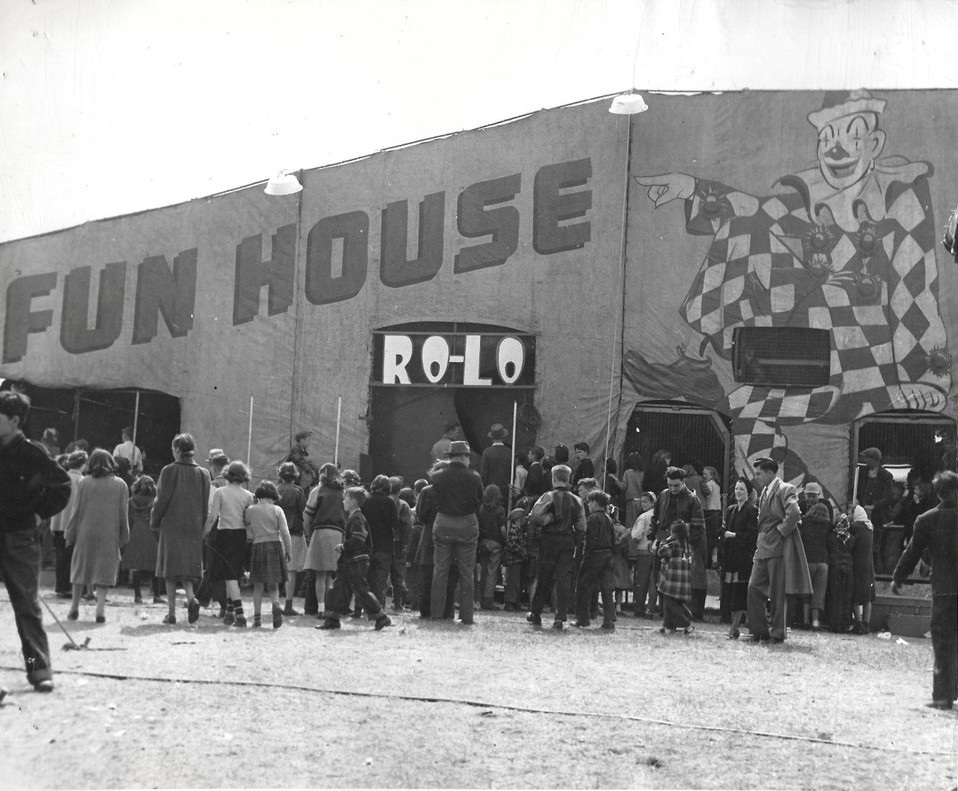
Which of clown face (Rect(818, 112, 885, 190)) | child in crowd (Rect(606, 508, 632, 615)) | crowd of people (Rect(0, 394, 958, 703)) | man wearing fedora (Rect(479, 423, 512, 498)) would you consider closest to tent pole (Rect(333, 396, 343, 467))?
crowd of people (Rect(0, 394, 958, 703))

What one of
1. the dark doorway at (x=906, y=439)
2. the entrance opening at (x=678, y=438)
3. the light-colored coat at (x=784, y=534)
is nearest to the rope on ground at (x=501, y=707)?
the light-colored coat at (x=784, y=534)

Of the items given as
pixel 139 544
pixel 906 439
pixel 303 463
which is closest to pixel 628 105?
pixel 906 439

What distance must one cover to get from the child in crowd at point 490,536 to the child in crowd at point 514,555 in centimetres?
10

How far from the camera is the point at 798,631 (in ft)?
51.8

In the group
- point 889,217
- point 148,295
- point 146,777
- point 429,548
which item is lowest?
point 146,777

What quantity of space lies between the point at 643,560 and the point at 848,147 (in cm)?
832

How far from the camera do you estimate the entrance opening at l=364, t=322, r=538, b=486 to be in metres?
20.9

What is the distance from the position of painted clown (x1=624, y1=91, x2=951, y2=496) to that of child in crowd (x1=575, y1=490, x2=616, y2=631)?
6027 millimetres

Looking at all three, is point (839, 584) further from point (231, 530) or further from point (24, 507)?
point (24, 507)

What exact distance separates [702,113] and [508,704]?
549 inches

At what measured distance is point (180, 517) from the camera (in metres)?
12.5

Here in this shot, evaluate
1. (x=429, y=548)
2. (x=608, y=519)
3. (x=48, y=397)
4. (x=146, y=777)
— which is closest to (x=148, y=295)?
(x=48, y=397)

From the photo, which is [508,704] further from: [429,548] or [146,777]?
[429,548]

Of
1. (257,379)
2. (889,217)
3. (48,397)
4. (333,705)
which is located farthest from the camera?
(48,397)
